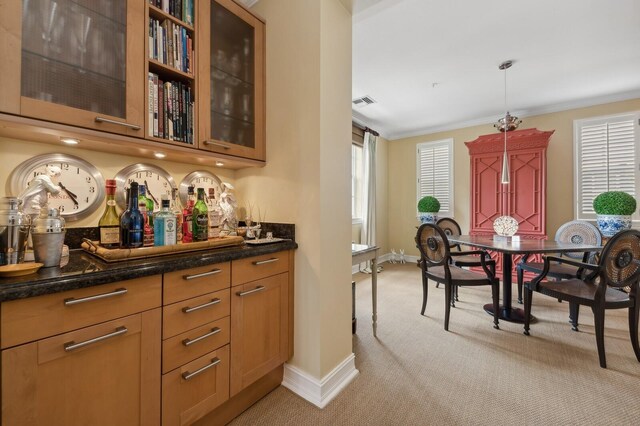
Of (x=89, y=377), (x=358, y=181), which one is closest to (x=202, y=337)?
(x=89, y=377)

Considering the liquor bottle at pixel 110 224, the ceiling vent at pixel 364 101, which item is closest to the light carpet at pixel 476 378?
the liquor bottle at pixel 110 224

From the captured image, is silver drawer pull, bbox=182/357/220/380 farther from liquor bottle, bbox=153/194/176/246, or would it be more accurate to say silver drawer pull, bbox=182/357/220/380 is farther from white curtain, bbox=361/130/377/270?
white curtain, bbox=361/130/377/270

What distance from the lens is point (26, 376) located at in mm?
807

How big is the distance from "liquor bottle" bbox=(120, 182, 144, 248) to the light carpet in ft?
3.60

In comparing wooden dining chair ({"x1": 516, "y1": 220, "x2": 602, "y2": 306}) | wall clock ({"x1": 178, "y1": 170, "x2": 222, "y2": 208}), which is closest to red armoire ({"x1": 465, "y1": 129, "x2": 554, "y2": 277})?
wooden dining chair ({"x1": 516, "y1": 220, "x2": 602, "y2": 306})

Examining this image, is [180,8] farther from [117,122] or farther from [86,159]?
[86,159]

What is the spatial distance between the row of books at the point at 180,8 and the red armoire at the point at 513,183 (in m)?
4.61

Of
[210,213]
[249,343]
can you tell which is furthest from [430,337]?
[210,213]

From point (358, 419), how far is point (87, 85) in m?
2.11

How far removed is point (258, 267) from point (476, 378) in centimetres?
166

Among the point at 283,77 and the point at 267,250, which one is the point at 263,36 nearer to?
the point at 283,77

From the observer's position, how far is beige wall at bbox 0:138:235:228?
1.20 metres

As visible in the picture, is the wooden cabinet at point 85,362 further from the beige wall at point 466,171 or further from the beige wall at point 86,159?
the beige wall at point 466,171

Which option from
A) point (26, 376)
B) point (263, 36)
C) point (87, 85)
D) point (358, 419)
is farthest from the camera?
point (263, 36)
